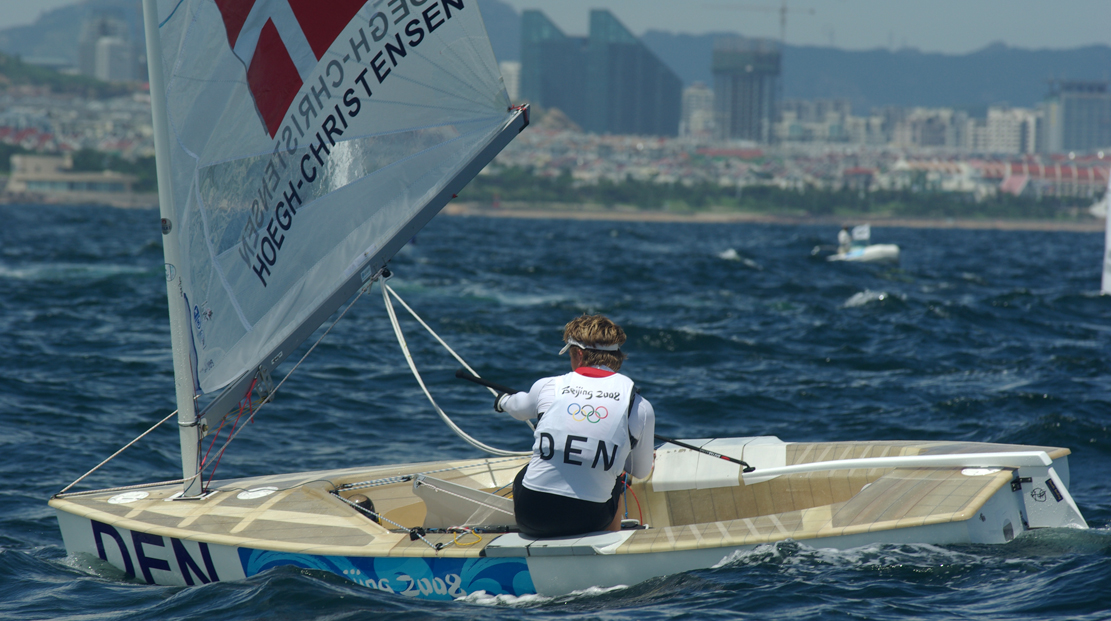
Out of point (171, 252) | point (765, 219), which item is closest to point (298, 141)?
point (171, 252)

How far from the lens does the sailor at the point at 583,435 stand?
4473 mm

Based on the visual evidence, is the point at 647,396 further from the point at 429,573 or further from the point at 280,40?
the point at 280,40

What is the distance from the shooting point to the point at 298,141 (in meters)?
4.91

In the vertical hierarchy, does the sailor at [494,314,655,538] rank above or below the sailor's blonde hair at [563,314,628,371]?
below

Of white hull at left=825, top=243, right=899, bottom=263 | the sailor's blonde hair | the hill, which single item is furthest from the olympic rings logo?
the hill

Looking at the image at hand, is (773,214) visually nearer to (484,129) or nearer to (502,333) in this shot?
(502,333)

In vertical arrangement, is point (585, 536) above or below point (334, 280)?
below

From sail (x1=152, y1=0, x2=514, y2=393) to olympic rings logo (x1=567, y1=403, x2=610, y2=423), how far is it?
1269 millimetres

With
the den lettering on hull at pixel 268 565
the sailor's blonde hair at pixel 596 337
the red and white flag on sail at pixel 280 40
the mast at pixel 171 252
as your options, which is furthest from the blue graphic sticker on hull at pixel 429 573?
the red and white flag on sail at pixel 280 40

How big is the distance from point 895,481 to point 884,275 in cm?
2344

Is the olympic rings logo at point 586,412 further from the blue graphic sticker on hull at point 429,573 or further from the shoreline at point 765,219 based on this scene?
the shoreline at point 765,219

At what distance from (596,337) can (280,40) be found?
2104 mm

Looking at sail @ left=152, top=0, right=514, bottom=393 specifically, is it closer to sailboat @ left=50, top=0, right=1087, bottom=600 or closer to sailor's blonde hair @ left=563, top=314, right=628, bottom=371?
sailboat @ left=50, top=0, right=1087, bottom=600

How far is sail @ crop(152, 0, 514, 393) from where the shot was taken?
470cm
